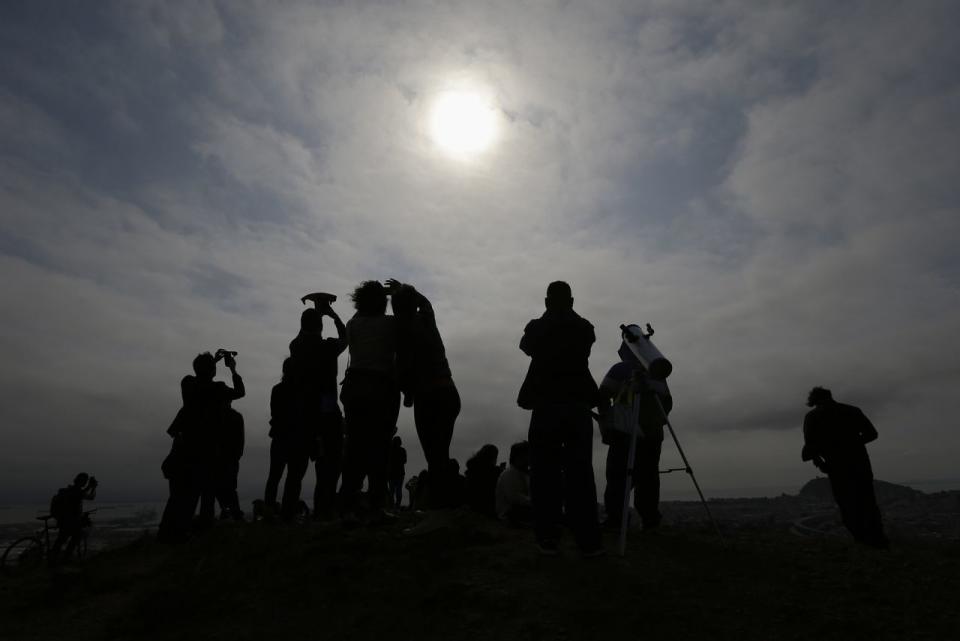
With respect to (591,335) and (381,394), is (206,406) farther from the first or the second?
(591,335)

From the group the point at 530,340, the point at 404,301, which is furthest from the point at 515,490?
the point at 404,301

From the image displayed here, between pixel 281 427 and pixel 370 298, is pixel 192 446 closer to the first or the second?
pixel 281 427

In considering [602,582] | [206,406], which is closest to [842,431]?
[602,582]

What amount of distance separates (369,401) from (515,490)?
2.71m

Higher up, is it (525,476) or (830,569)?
(525,476)

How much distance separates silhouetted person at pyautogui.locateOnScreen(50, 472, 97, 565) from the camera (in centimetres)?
1138

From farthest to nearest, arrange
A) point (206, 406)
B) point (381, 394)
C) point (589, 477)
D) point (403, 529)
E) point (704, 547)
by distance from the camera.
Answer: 1. point (206, 406)
2. point (403, 529)
3. point (381, 394)
4. point (704, 547)
5. point (589, 477)

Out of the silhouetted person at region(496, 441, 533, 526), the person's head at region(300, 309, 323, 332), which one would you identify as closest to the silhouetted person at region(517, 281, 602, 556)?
the silhouetted person at region(496, 441, 533, 526)

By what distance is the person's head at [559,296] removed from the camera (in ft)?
17.8

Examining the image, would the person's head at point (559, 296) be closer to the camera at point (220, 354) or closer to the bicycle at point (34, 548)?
the camera at point (220, 354)

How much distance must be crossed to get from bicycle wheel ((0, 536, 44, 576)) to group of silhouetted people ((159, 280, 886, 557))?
18.2ft

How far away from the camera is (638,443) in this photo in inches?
263

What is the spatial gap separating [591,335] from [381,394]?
2.25 meters

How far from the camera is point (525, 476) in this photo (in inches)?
286
